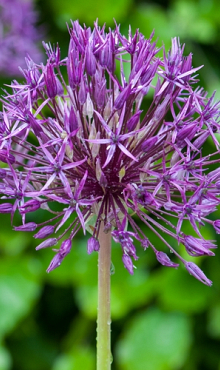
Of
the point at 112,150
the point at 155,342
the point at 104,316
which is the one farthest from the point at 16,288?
the point at 112,150

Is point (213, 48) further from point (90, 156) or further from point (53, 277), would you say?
point (90, 156)

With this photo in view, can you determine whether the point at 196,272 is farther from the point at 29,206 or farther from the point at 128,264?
the point at 29,206

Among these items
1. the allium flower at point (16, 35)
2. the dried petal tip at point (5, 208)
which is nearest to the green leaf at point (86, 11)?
the allium flower at point (16, 35)

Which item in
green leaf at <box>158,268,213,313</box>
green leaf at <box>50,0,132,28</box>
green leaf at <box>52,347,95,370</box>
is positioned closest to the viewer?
green leaf at <box>52,347,95,370</box>

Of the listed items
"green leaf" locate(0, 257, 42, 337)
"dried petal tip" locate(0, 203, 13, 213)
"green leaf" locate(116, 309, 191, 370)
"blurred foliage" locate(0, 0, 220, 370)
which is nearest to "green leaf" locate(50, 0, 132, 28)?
"blurred foliage" locate(0, 0, 220, 370)

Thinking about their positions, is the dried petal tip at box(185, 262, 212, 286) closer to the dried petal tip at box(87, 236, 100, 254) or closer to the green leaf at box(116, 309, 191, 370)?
the dried petal tip at box(87, 236, 100, 254)

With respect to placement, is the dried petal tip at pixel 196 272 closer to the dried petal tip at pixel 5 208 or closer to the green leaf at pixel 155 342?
the dried petal tip at pixel 5 208
